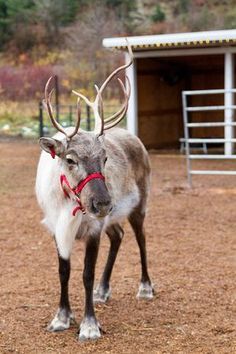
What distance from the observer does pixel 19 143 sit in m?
18.3

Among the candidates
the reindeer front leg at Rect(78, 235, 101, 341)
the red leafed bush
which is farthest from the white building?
the red leafed bush

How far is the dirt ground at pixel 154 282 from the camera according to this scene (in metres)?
4.55

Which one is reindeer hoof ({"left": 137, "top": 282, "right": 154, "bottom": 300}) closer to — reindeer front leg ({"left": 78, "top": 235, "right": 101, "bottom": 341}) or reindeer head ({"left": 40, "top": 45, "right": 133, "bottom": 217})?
reindeer front leg ({"left": 78, "top": 235, "right": 101, "bottom": 341})

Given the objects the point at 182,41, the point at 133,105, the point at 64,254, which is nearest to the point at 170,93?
the point at 133,105

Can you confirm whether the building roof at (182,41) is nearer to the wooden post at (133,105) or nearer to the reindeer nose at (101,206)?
the wooden post at (133,105)

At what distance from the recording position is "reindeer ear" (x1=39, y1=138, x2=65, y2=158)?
4.39 metres

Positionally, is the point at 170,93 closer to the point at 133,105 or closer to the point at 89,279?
the point at 133,105

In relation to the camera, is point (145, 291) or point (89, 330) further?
point (145, 291)

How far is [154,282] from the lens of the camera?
5.95 m

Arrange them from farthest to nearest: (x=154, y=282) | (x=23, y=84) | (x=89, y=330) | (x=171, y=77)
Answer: (x=23, y=84) → (x=171, y=77) → (x=154, y=282) → (x=89, y=330)

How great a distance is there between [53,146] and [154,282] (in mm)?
2011

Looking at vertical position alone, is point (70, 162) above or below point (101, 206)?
above

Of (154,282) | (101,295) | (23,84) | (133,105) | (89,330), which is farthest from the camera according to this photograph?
(23,84)

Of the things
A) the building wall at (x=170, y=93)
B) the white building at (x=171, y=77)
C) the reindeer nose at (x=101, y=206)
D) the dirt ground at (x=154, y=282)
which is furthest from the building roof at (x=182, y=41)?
the reindeer nose at (x=101, y=206)
